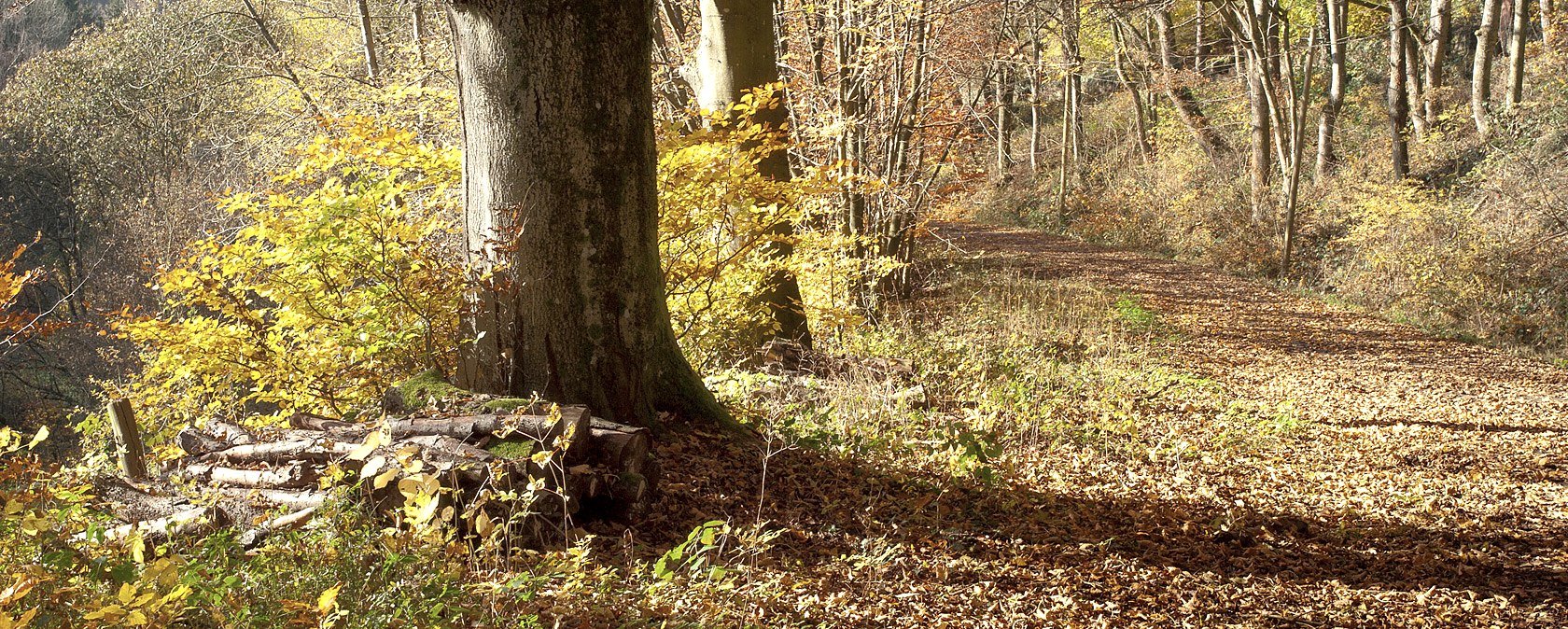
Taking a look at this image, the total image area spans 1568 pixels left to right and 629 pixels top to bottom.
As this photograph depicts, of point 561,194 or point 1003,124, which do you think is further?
point 1003,124

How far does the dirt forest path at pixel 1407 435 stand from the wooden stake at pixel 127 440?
5492 mm

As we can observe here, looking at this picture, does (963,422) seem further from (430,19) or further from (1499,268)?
(430,19)

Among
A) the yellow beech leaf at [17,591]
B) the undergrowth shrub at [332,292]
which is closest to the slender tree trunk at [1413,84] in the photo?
the undergrowth shrub at [332,292]

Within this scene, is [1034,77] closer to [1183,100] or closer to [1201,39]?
[1183,100]

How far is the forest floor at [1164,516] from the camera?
3.68 m

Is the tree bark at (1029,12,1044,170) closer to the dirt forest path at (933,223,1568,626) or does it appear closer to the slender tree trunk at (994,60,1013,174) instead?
the slender tree trunk at (994,60,1013,174)

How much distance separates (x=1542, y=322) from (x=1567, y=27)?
1149 cm

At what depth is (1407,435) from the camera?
6.79 meters

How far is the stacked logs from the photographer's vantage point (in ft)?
11.0

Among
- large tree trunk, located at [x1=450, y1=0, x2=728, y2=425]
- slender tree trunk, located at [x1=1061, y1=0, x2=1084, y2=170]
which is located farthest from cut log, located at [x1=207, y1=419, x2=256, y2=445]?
slender tree trunk, located at [x1=1061, y1=0, x2=1084, y2=170]

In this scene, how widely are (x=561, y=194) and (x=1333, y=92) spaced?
58.4 ft

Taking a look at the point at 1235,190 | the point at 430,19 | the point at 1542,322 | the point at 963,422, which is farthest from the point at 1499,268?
the point at 430,19

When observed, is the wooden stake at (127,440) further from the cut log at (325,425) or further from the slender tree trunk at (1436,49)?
the slender tree trunk at (1436,49)

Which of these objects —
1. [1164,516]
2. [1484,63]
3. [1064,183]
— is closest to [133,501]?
[1164,516]
